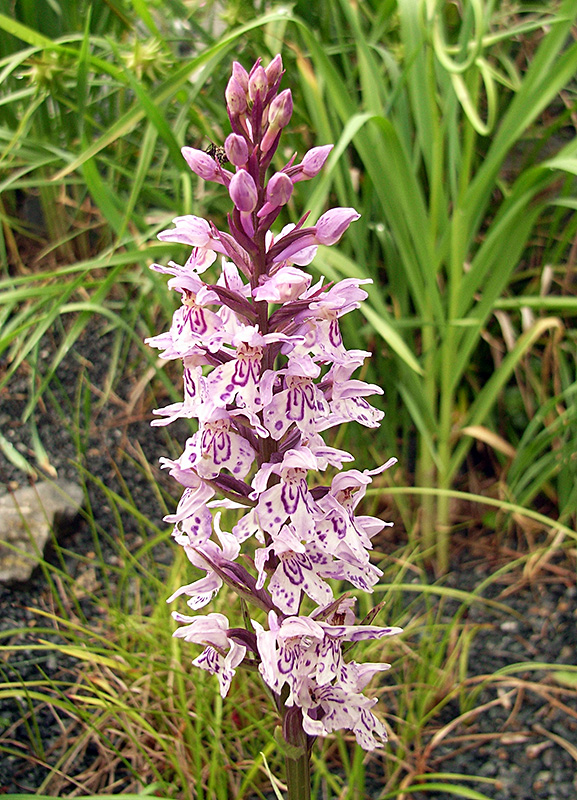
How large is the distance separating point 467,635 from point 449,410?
0.61 m

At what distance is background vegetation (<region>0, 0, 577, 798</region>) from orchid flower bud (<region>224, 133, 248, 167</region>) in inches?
28.6

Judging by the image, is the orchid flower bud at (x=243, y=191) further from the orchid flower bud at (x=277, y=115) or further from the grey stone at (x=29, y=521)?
the grey stone at (x=29, y=521)

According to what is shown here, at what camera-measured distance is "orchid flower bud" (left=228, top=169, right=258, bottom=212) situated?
3.05ft

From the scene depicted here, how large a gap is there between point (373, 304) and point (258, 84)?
1.17 m

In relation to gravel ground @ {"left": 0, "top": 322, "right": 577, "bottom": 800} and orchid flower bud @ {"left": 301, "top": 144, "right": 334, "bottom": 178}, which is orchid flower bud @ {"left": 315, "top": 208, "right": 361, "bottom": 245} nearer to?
A: orchid flower bud @ {"left": 301, "top": 144, "right": 334, "bottom": 178}

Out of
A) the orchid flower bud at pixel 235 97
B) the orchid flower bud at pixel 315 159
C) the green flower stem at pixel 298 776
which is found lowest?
the green flower stem at pixel 298 776

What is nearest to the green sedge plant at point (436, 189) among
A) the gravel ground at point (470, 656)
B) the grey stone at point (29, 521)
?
the gravel ground at point (470, 656)

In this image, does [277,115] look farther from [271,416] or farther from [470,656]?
[470,656]

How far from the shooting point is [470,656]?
204 centimetres

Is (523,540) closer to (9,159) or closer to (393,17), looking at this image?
(393,17)

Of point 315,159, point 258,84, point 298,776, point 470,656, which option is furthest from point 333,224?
point 470,656

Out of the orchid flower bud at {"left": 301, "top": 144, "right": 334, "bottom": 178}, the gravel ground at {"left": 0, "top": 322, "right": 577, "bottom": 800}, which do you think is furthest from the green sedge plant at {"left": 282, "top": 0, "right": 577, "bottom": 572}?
the orchid flower bud at {"left": 301, "top": 144, "right": 334, "bottom": 178}

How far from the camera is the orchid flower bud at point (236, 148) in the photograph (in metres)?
0.94

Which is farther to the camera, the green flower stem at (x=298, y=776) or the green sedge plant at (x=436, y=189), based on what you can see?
the green sedge plant at (x=436, y=189)
